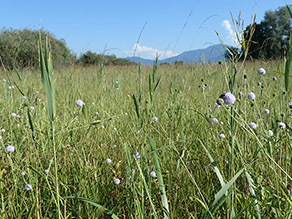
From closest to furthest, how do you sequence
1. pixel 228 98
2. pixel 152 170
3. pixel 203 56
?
pixel 228 98 → pixel 152 170 → pixel 203 56

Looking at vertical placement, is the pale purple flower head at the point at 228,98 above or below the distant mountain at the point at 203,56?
below

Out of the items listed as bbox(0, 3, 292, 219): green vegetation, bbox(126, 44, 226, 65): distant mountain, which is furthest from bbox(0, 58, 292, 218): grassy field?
bbox(126, 44, 226, 65): distant mountain

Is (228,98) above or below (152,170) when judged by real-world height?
above

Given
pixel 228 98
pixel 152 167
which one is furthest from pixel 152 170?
pixel 228 98

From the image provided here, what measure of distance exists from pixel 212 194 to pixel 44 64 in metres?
0.87

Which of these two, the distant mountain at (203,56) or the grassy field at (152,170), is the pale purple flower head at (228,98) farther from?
the distant mountain at (203,56)

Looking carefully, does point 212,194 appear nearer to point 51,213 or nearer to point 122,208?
point 122,208

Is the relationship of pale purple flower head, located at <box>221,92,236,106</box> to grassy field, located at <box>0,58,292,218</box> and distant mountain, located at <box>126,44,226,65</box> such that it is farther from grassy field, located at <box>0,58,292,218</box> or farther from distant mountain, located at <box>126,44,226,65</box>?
distant mountain, located at <box>126,44,226,65</box>

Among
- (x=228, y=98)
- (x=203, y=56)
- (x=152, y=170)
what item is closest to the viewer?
(x=228, y=98)

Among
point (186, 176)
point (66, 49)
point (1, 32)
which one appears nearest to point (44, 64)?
point (186, 176)

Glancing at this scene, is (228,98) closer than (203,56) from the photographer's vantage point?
Yes

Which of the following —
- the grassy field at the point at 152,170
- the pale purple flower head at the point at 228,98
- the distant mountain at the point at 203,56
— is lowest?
the grassy field at the point at 152,170

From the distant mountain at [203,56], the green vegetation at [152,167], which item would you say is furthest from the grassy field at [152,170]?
the distant mountain at [203,56]

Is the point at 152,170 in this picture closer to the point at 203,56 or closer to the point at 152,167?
the point at 152,167
